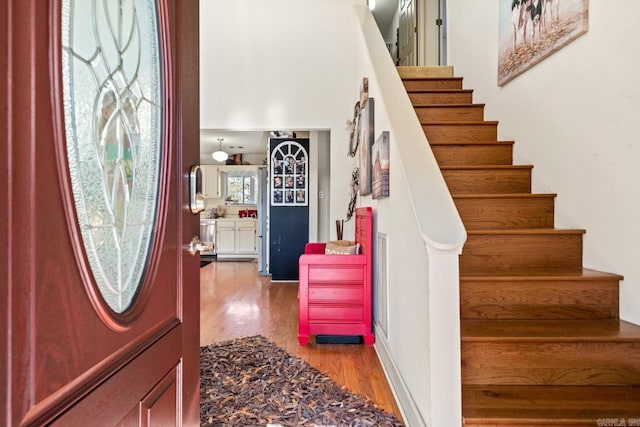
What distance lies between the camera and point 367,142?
3129 mm

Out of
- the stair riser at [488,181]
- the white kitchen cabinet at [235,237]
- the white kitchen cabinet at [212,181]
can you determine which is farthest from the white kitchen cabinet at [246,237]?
the stair riser at [488,181]

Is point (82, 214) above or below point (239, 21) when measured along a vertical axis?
below

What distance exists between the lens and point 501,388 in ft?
5.13

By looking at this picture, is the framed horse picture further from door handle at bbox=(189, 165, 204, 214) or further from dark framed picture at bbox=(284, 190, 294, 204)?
dark framed picture at bbox=(284, 190, 294, 204)

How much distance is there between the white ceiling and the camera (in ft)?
22.2

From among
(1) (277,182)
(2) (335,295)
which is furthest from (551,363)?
(1) (277,182)

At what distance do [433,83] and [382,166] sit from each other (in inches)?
68.9

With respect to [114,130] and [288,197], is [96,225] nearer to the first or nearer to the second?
[114,130]

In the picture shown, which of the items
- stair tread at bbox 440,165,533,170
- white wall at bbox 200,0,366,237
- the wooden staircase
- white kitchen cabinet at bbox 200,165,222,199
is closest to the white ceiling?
white kitchen cabinet at bbox 200,165,222,199

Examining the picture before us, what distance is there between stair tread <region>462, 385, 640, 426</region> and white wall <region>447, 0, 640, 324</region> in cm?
46

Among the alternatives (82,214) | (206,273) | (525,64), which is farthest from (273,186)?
(82,214)

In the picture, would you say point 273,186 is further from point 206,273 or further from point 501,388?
point 501,388

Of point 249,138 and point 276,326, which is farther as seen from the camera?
point 249,138

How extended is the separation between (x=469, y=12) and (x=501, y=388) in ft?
11.1
